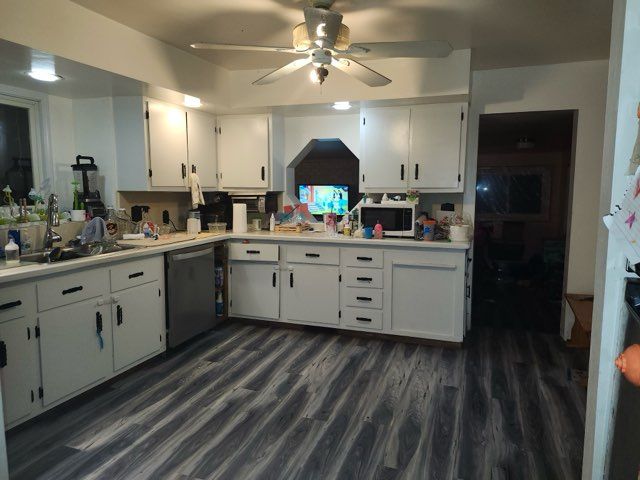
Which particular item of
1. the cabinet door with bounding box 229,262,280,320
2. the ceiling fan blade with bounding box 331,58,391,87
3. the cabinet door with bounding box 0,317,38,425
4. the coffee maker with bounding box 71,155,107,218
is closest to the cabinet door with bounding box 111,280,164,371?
the cabinet door with bounding box 0,317,38,425

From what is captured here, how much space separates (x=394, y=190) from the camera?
3.82 m

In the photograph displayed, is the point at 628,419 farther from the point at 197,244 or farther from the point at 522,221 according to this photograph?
the point at 522,221

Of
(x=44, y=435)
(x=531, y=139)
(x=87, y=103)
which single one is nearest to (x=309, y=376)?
(x=44, y=435)

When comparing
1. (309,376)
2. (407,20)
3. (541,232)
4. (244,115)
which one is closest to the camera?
(407,20)

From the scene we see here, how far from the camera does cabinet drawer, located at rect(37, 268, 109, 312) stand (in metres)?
2.33

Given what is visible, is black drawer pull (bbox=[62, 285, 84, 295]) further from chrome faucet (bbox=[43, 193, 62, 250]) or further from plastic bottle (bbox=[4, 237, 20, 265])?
chrome faucet (bbox=[43, 193, 62, 250])

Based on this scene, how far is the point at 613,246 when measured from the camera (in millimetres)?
1147

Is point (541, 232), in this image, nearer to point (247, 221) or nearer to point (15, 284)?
point (247, 221)

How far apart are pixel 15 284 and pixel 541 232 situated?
24.6 ft

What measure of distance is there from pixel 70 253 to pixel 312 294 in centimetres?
192

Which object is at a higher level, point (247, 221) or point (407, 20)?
point (407, 20)

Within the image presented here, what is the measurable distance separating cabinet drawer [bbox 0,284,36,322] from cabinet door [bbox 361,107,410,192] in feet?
8.70

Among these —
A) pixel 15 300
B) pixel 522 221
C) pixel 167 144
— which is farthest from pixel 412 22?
pixel 522 221

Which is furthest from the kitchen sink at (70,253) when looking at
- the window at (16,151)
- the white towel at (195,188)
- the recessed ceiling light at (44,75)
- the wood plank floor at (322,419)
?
the recessed ceiling light at (44,75)
